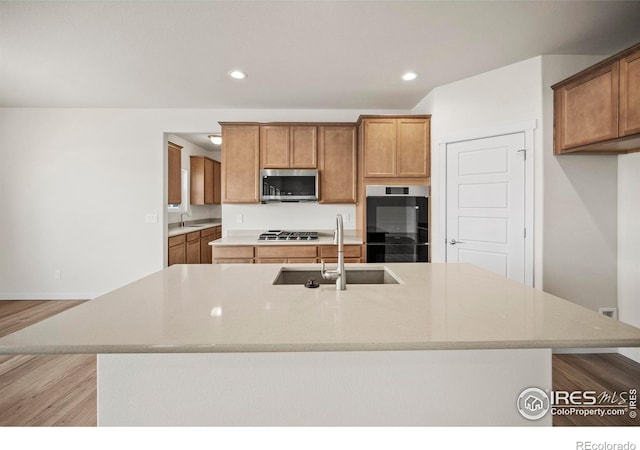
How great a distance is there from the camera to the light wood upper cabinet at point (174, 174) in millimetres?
4938

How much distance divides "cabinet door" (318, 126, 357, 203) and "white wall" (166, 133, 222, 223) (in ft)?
8.16

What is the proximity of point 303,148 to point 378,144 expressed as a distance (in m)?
0.91

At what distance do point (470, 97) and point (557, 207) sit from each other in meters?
1.33

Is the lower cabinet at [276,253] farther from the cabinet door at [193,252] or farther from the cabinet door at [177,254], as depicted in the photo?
the cabinet door at [193,252]

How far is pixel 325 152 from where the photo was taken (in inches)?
162

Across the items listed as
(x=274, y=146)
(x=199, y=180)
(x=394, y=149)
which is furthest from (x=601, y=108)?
(x=199, y=180)

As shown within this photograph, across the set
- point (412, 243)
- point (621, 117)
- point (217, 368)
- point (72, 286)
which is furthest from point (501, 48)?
point (72, 286)

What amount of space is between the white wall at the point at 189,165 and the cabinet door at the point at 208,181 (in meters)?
0.28

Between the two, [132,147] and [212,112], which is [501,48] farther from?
[132,147]

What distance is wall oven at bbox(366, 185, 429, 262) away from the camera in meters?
3.79

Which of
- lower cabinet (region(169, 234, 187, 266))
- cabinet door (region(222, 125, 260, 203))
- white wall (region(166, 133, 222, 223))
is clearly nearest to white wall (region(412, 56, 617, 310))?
cabinet door (region(222, 125, 260, 203))

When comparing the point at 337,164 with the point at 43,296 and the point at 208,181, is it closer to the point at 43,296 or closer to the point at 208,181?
the point at 208,181

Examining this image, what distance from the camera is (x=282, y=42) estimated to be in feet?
8.55

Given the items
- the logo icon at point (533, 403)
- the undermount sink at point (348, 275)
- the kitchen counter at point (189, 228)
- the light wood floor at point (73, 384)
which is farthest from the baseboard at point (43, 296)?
the logo icon at point (533, 403)
